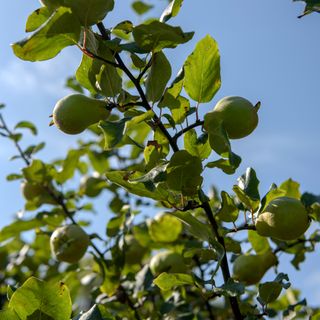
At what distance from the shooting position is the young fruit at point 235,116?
4.10 feet

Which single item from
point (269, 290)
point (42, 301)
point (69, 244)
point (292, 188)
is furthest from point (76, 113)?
point (292, 188)

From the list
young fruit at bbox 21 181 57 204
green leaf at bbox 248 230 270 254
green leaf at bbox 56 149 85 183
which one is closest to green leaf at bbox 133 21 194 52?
green leaf at bbox 248 230 270 254

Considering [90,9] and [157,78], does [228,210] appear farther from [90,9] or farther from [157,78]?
[90,9]

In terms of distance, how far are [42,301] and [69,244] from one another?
866 mm

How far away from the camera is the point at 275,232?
1.31 metres

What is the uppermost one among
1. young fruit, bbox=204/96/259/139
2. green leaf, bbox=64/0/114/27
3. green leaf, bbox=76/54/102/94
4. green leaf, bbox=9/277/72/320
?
green leaf, bbox=64/0/114/27

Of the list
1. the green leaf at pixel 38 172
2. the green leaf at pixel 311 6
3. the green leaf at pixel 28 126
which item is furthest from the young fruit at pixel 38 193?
the green leaf at pixel 311 6

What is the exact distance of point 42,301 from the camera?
3.62 ft

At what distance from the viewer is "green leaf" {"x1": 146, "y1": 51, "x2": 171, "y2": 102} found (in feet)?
4.31

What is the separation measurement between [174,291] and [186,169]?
3.96ft

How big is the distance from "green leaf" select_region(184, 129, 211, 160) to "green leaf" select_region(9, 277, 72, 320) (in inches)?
19.2

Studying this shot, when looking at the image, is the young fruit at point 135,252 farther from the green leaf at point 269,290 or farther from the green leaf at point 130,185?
the green leaf at point 130,185

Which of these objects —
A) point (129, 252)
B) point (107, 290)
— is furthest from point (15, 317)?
point (129, 252)

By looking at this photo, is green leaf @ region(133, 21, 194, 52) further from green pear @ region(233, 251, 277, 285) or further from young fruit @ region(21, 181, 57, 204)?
young fruit @ region(21, 181, 57, 204)
